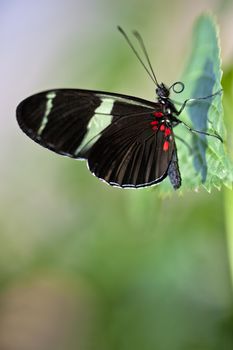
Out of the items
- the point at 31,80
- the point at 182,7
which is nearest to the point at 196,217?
the point at 182,7

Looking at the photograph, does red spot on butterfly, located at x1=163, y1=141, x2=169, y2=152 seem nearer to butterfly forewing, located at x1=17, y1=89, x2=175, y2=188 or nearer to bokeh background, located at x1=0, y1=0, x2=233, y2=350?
butterfly forewing, located at x1=17, y1=89, x2=175, y2=188

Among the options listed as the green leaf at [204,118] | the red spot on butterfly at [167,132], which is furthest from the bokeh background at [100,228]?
the red spot on butterfly at [167,132]

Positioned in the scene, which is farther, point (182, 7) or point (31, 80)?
point (31, 80)

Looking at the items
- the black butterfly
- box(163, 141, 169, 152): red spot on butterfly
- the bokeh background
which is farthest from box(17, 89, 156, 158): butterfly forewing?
the bokeh background

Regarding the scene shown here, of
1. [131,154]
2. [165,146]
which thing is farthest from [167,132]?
[131,154]

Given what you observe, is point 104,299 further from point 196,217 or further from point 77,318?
point 196,217

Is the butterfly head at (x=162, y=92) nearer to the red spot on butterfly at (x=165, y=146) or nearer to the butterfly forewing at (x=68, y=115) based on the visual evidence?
the butterfly forewing at (x=68, y=115)
